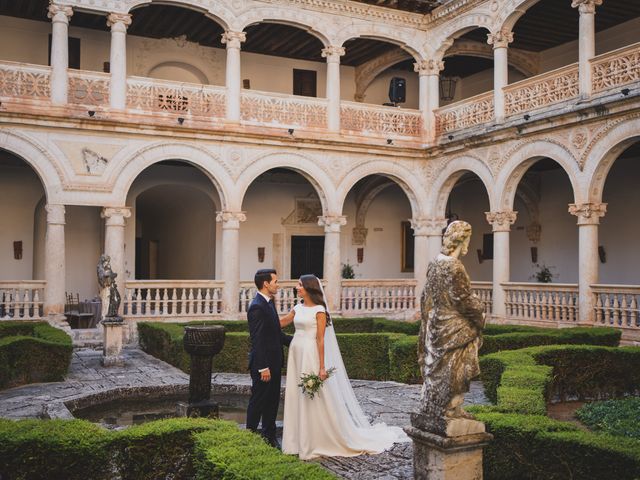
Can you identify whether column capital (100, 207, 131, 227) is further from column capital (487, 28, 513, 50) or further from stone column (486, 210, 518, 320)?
column capital (487, 28, 513, 50)

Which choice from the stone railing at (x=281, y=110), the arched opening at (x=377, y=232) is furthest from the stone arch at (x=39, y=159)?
the arched opening at (x=377, y=232)

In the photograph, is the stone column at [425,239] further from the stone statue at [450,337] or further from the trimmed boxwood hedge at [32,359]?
the stone statue at [450,337]

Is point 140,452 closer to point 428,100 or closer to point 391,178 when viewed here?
point 391,178

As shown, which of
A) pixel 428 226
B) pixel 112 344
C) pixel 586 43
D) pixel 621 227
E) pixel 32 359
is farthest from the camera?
pixel 428 226

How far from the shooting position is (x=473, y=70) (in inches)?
844

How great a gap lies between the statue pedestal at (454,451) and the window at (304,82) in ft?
55.3

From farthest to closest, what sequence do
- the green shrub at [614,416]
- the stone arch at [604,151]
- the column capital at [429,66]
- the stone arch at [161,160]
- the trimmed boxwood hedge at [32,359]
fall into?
the column capital at [429,66], the stone arch at [161,160], the stone arch at [604,151], the trimmed boxwood hedge at [32,359], the green shrub at [614,416]

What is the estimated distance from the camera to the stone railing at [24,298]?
1413cm

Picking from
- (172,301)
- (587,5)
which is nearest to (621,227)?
(587,5)

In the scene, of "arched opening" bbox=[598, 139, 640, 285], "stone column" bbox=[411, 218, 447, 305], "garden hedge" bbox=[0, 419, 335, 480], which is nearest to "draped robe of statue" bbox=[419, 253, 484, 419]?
"garden hedge" bbox=[0, 419, 335, 480]

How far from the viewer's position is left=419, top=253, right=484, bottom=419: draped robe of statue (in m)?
4.38

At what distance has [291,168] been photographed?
56.3 feet

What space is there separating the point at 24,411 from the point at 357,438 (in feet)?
14.4

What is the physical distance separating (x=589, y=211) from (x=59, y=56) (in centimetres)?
1198
